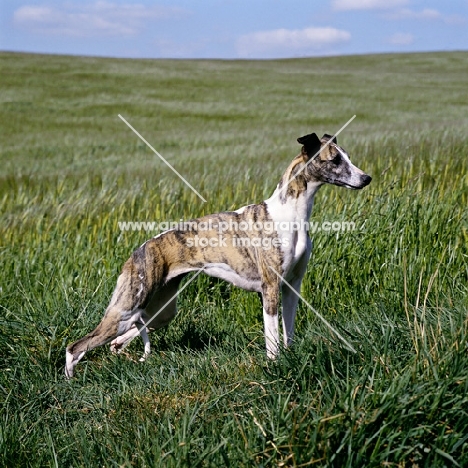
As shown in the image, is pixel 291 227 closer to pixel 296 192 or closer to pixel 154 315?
pixel 296 192

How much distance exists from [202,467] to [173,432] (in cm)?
51

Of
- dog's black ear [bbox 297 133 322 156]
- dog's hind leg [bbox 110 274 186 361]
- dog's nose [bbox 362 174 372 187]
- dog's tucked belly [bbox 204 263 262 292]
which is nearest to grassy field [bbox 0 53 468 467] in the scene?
dog's hind leg [bbox 110 274 186 361]

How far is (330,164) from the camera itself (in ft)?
13.8

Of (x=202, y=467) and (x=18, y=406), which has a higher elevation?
(x=202, y=467)

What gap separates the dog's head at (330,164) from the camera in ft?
13.6

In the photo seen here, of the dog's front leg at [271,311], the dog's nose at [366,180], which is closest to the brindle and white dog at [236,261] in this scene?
the dog's front leg at [271,311]

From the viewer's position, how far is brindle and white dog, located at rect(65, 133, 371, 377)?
446cm

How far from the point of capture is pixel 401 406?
3.11m

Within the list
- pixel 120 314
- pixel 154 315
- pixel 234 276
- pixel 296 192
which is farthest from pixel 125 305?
pixel 296 192

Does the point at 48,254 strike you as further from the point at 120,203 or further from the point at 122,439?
the point at 122,439

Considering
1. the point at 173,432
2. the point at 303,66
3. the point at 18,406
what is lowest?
the point at 18,406

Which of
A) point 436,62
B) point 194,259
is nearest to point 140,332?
point 194,259

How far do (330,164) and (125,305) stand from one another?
6.10ft

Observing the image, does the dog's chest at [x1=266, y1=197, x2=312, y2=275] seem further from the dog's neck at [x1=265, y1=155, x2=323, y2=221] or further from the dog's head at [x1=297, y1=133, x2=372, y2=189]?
the dog's head at [x1=297, y1=133, x2=372, y2=189]
